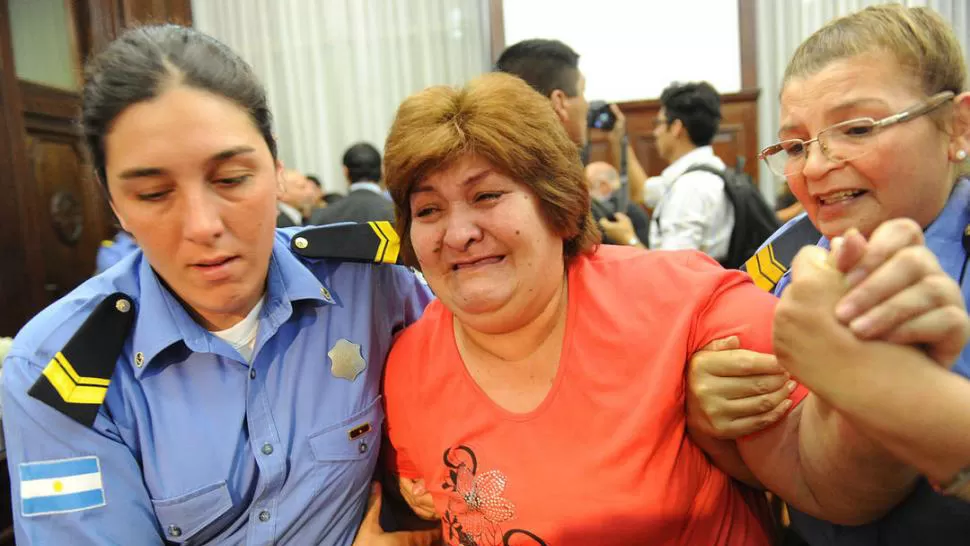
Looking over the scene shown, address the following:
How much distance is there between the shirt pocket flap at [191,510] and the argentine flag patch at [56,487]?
113mm

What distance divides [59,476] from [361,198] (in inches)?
91.1

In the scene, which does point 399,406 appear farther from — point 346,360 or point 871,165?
point 871,165

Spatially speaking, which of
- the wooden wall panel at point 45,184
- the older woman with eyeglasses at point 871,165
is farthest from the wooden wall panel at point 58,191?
the older woman with eyeglasses at point 871,165

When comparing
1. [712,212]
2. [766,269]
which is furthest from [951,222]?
[712,212]

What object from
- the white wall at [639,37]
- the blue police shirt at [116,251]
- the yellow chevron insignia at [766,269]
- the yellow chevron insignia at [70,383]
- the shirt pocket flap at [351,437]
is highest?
the white wall at [639,37]

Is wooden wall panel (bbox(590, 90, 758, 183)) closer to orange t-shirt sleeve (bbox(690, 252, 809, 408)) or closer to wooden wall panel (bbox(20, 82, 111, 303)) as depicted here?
wooden wall panel (bbox(20, 82, 111, 303))

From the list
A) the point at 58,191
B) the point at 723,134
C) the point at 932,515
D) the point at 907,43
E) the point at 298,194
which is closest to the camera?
the point at 932,515

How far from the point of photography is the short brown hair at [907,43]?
1.06 m

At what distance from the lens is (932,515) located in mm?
949

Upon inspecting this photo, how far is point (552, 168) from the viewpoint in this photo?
1.17 metres

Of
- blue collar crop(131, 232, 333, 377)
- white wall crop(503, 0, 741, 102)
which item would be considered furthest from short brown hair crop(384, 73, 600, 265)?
white wall crop(503, 0, 741, 102)

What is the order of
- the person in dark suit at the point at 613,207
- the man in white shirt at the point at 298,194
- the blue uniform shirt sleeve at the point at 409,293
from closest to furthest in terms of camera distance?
the blue uniform shirt sleeve at the point at 409,293 → the person in dark suit at the point at 613,207 → the man in white shirt at the point at 298,194

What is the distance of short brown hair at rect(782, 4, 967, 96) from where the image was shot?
1.06 m

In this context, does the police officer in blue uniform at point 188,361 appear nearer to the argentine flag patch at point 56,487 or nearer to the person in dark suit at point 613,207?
the argentine flag patch at point 56,487
